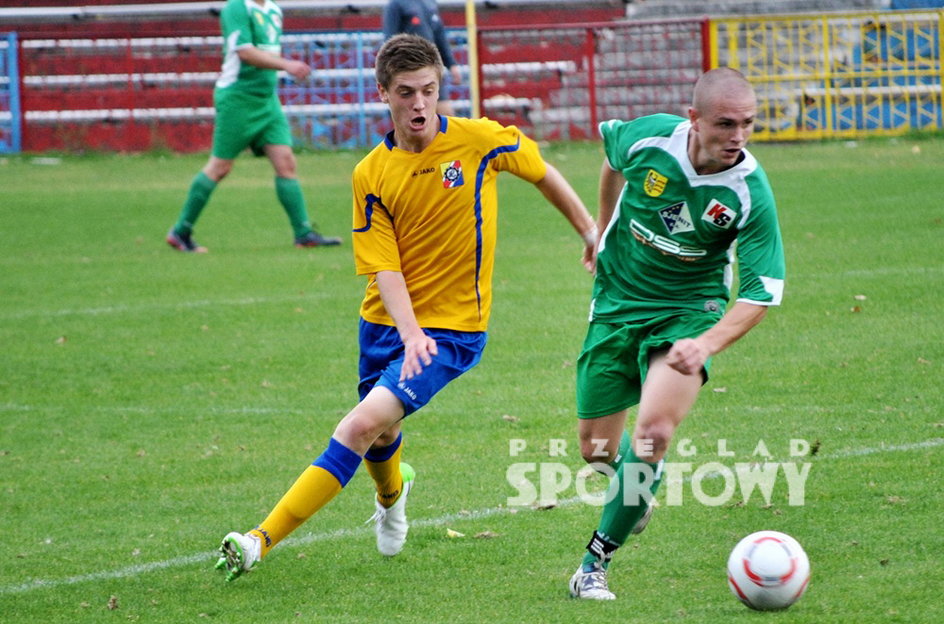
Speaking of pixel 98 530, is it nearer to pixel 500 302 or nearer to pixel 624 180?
pixel 624 180

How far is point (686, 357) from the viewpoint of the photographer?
4133mm

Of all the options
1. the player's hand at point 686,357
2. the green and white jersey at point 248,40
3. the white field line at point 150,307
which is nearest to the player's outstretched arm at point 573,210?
the player's hand at point 686,357

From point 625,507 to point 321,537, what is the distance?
145cm

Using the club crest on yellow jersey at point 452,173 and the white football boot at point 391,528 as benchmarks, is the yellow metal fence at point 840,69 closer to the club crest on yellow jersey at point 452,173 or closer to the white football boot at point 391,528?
the club crest on yellow jersey at point 452,173

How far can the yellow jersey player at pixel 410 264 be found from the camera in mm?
4793

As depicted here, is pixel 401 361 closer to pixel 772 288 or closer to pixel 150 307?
pixel 772 288

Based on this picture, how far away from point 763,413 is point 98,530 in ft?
10.9

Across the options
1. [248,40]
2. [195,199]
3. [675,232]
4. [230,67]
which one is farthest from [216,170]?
[675,232]

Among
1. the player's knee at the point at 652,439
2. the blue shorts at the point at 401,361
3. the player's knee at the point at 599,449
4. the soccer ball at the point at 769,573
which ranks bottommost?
the soccer ball at the point at 769,573

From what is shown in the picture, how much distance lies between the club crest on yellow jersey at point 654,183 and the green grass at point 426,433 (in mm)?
1347

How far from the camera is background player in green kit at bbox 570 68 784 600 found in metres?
4.44

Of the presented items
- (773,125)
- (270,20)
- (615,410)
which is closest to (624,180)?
(615,410)

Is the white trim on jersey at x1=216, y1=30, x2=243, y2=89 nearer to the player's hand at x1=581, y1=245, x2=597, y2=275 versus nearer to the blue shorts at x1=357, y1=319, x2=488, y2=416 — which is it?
the blue shorts at x1=357, y1=319, x2=488, y2=416

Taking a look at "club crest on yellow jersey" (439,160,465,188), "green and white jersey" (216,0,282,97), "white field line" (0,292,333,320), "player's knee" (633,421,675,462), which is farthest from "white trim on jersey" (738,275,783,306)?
"green and white jersey" (216,0,282,97)
